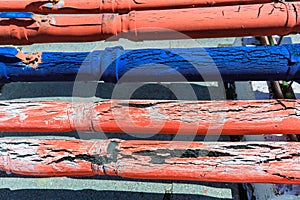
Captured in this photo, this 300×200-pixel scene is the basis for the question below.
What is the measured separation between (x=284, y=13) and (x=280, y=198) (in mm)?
741

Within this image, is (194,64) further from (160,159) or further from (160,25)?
(160,159)

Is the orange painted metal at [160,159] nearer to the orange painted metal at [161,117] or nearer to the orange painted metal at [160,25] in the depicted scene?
the orange painted metal at [161,117]

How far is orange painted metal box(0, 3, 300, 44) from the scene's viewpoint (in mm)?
1420

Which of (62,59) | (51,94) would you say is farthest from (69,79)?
(51,94)

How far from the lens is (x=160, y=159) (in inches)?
48.4

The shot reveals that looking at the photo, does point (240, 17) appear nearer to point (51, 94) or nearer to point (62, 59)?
point (62, 59)

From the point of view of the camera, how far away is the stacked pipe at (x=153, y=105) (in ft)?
4.00

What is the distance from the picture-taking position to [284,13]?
54.4 inches

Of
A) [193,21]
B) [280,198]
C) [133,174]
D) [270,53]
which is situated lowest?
[280,198]

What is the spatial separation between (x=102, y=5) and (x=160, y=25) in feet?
1.16

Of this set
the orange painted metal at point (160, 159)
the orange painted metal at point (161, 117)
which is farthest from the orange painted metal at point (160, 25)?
the orange painted metal at point (160, 159)

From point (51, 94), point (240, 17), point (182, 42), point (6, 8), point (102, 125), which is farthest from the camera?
point (182, 42)

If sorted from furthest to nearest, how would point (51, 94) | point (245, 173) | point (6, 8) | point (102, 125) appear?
point (51, 94) < point (6, 8) < point (102, 125) < point (245, 173)

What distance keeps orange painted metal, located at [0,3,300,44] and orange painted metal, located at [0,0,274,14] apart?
190 millimetres
